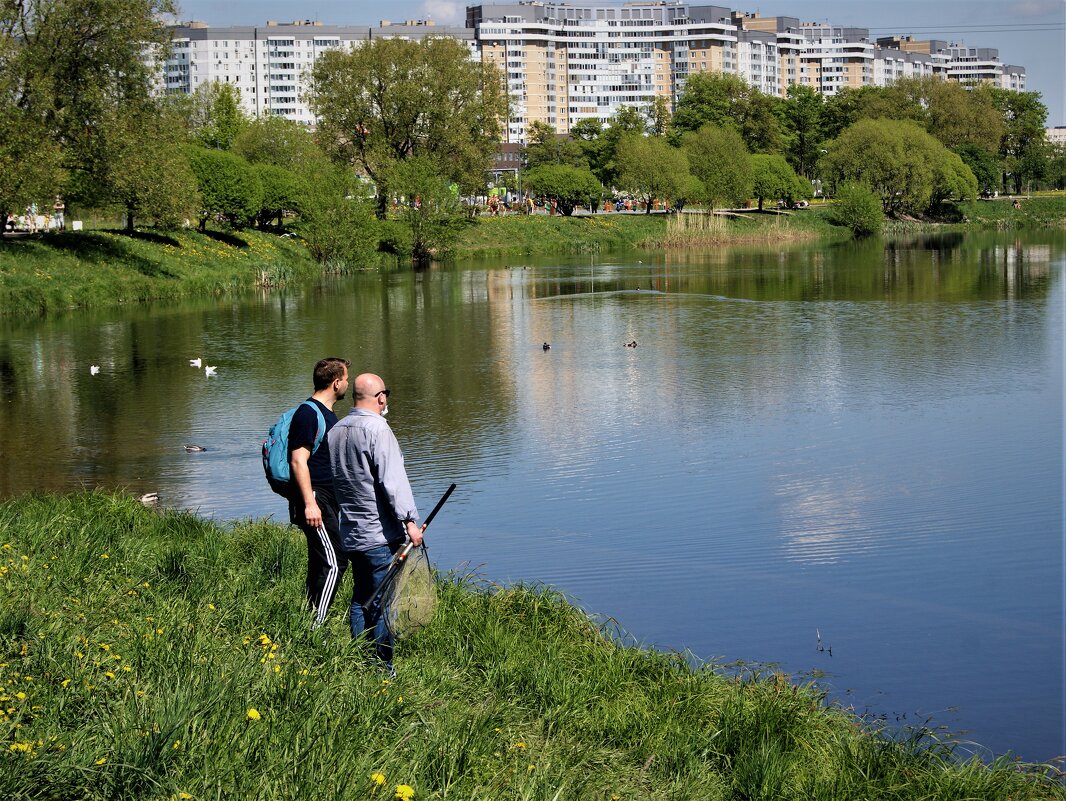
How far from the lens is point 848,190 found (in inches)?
3376

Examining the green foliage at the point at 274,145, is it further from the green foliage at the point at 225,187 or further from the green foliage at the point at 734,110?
the green foliage at the point at 734,110

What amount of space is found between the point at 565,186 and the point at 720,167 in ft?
35.6

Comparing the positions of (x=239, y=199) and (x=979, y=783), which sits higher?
(x=239, y=199)

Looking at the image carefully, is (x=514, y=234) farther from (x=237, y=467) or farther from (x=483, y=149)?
(x=237, y=467)

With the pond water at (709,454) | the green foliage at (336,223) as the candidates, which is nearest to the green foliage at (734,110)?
the green foliage at (336,223)

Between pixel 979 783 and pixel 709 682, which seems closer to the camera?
pixel 979 783

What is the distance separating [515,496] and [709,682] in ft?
20.6

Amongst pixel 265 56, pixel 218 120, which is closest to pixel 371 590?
pixel 218 120

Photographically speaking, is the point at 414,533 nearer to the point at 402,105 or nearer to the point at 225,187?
the point at 225,187

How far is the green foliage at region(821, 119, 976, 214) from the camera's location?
90.9m

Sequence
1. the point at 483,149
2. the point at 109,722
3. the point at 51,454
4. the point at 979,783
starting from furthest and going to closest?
1. the point at 483,149
2. the point at 51,454
3. the point at 979,783
4. the point at 109,722

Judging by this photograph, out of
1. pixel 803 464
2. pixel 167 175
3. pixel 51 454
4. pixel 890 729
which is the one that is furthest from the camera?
pixel 167 175

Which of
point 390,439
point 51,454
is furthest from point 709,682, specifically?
point 51,454

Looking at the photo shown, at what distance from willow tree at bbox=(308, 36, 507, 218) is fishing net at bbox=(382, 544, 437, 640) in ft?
199
